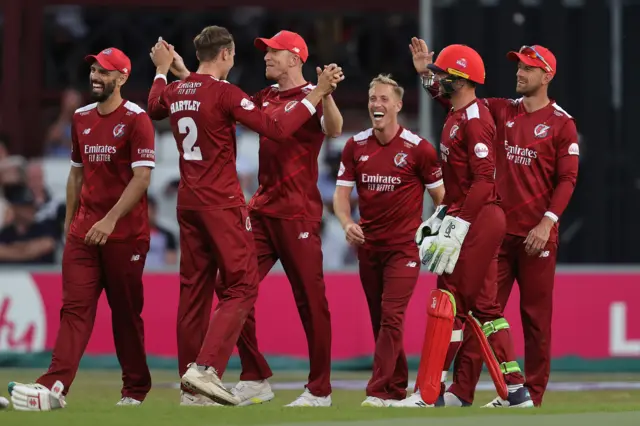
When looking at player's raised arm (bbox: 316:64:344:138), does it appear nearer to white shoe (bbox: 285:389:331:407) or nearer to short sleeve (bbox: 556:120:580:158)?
short sleeve (bbox: 556:120:580:158)

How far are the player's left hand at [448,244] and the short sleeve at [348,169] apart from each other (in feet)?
5.55

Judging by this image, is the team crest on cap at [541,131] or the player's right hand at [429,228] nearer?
the player's right hand at [429,228]

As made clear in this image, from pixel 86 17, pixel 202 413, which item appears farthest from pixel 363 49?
pixel 202 413

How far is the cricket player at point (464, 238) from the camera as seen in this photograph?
31.8ft

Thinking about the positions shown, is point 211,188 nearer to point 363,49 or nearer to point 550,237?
point 550,237

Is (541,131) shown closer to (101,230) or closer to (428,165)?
(428,165)

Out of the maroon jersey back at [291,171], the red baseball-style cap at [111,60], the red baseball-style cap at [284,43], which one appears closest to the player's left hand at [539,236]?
the maroon jersey back at [291,171]

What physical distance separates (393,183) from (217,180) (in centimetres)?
169

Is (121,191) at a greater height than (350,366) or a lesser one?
greater

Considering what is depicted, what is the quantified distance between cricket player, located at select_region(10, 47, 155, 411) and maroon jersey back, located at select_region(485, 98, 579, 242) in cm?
259

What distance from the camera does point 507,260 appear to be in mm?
10969

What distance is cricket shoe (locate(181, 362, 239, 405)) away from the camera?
9383mm

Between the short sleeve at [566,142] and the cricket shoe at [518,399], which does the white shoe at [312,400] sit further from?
the short sleeve at [566,142]

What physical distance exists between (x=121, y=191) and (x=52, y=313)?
419 cm
